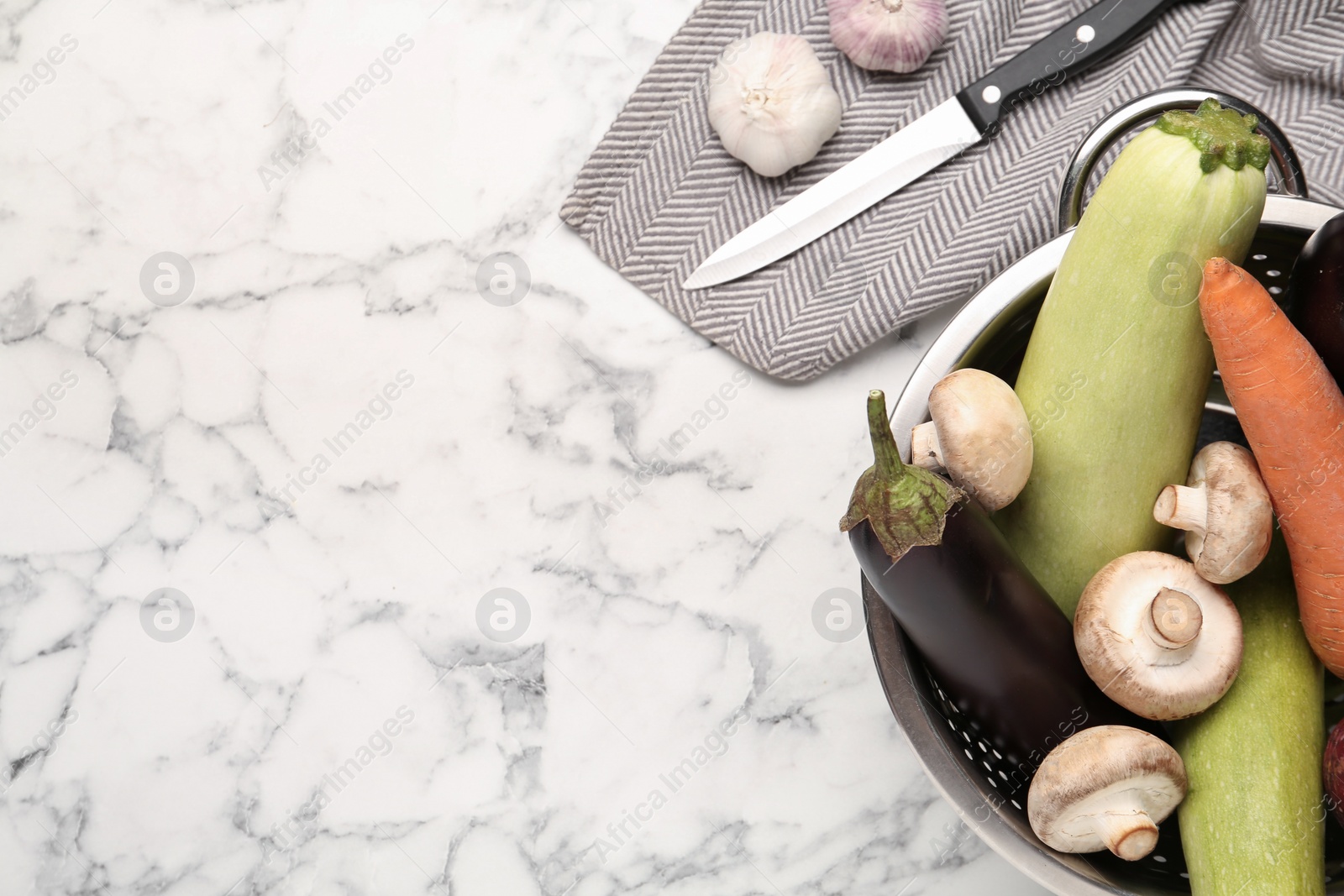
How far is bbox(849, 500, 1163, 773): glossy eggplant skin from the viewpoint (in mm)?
482

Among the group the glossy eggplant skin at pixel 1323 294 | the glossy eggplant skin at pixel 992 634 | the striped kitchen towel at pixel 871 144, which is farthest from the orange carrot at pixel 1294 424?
the striped kitchen towel at pixel 871 144

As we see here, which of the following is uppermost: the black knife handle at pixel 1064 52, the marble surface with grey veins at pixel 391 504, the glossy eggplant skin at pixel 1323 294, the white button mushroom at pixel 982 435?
the black knife handle at pixel 1064 52

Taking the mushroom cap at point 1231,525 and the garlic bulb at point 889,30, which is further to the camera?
the garlic bulb at point 889,30

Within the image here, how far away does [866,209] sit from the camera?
0.74m

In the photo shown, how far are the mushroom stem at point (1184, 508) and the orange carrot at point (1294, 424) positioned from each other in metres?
0.05

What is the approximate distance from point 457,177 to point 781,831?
585 millimetres

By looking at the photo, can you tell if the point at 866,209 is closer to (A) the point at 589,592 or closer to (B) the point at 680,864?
(A) the point at 589,592

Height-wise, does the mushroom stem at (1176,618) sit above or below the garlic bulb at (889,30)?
below

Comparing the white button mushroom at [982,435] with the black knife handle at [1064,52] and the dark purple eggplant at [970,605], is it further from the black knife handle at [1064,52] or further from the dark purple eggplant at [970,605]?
the black knife handle at [1064,52]

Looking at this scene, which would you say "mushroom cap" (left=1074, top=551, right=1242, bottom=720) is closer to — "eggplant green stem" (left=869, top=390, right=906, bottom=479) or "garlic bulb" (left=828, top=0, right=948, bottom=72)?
"eggplant green stem" (left=869, top=390, right=906, bottom=479)

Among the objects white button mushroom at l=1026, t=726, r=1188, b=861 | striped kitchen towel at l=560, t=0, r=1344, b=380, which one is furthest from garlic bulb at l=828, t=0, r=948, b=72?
white button mushroom at l=1026, t=726, r=1188, b=861

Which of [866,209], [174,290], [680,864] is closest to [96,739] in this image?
[174,290]

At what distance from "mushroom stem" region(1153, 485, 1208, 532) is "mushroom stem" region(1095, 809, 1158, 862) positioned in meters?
0.15

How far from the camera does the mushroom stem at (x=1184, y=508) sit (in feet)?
1.68
